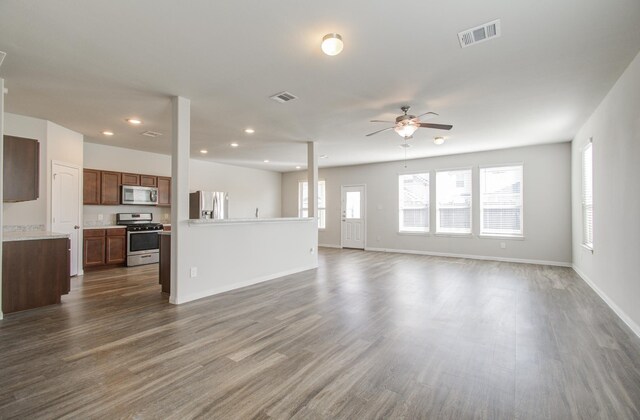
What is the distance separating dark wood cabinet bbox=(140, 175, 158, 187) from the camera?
7094mm

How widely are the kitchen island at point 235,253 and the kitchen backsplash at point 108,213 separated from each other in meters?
3.20

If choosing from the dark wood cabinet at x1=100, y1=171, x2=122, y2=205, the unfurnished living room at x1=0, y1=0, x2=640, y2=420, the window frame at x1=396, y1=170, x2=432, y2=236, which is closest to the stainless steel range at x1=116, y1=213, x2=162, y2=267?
the unfurnished living room at x1=0, y1=0, x2=640, y2=420

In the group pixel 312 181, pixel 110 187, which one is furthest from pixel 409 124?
pixel 110 187

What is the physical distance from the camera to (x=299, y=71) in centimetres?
325

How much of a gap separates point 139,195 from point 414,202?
23.2ft

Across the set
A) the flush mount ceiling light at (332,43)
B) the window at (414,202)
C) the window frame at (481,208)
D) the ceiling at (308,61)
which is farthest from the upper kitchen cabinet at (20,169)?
the window frame at (481,208)

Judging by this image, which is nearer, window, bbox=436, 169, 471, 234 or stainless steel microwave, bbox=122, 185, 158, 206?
stainless steel microwave, bbox=122, 185, 158, 206

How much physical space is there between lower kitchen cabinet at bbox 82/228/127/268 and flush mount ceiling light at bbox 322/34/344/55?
6.10 meters

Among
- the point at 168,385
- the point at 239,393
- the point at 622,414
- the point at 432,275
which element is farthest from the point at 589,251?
the point at 168,385

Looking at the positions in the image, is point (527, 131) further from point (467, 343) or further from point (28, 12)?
point (28, 12)

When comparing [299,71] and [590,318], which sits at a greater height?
[299,71]

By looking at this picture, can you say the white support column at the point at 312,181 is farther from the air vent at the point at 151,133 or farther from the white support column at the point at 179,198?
the air vent at the point at 151,133

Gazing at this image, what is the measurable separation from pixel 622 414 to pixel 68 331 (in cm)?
458

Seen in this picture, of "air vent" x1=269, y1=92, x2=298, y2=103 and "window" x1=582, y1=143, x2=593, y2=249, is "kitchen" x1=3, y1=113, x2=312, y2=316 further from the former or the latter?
"window" x1=582, y1=143, x2=593, y2=249
